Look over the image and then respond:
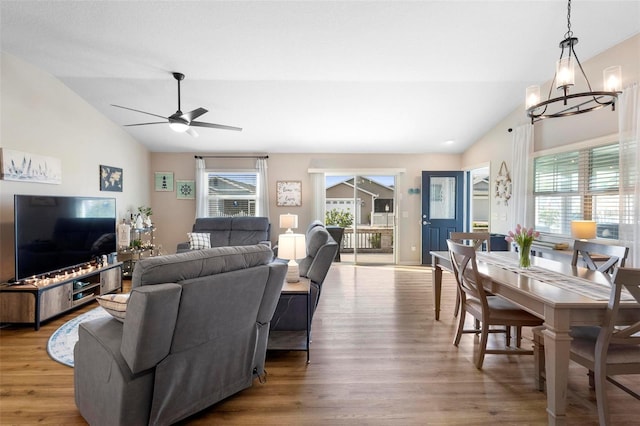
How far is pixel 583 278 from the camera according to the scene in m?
2.14

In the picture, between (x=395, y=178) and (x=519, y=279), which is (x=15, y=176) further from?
(x=395, y=178)

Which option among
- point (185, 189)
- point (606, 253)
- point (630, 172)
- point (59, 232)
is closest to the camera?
point (606, 253)

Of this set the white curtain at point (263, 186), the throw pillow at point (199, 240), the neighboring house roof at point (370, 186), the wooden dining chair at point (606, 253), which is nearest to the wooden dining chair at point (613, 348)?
the wooden dining chair at point (606, 253)

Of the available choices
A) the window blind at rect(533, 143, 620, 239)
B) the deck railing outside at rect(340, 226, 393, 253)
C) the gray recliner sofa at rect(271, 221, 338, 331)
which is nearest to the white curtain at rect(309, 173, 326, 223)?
the deck railing outside at rect(340, 226, 393, 253)

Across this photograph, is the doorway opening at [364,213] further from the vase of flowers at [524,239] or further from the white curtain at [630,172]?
the vase of flowers at [524,239]

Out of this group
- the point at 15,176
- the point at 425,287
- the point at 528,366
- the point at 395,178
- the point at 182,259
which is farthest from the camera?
the point at 395,178

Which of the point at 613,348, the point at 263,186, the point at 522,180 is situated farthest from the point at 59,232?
the point at 522,180

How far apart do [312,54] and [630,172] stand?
3.57 metres

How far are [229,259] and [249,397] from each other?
968 millimetres

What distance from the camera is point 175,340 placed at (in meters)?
1.58

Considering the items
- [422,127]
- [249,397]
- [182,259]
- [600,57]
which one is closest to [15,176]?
[182,259]

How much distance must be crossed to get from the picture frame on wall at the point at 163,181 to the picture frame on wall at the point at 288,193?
2.26 meters

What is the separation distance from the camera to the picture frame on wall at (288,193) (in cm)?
649

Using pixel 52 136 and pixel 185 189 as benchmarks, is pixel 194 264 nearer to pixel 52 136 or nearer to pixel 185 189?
pixel 52 136
